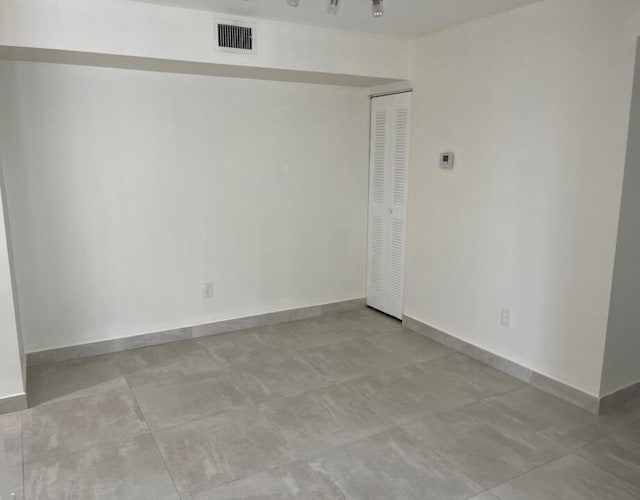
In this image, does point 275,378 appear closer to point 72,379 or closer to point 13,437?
point 72,379

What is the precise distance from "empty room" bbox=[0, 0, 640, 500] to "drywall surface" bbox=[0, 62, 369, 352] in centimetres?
2

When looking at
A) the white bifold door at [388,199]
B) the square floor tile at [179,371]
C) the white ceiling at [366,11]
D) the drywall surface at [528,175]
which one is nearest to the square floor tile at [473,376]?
the drywall surface at [528,175]

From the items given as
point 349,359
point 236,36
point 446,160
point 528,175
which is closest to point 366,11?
point 236,36

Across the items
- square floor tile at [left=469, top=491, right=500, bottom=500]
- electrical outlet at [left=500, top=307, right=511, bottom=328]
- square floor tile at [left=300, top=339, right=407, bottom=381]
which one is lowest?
square floor tile at [left=469, top=491, right=500, bottom=500]

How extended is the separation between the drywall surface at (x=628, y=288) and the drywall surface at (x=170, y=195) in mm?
2345

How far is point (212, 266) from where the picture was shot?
411 cm

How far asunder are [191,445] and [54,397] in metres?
1.09

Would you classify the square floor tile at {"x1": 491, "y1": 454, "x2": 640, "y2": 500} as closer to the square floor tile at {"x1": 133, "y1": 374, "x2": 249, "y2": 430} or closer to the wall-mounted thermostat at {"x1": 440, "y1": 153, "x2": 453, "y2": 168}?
the square floor tile at {"x1": 133, "y1": 374, "x2": 249, "y2": 430}

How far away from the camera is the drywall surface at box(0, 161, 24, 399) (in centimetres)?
276

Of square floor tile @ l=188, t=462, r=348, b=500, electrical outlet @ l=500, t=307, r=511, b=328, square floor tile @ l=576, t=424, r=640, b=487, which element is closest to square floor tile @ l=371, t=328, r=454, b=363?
electrical outlet @ l=500, t=307, r=511, b=328

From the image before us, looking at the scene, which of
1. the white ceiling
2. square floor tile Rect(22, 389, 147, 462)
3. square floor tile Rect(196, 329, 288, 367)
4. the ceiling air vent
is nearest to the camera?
square floor tile Rect(22, 389, 147, 462)

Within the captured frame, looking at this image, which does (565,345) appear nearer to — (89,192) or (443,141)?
(443,141)

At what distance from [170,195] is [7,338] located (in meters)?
1.49

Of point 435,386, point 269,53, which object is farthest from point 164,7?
point 435,386
